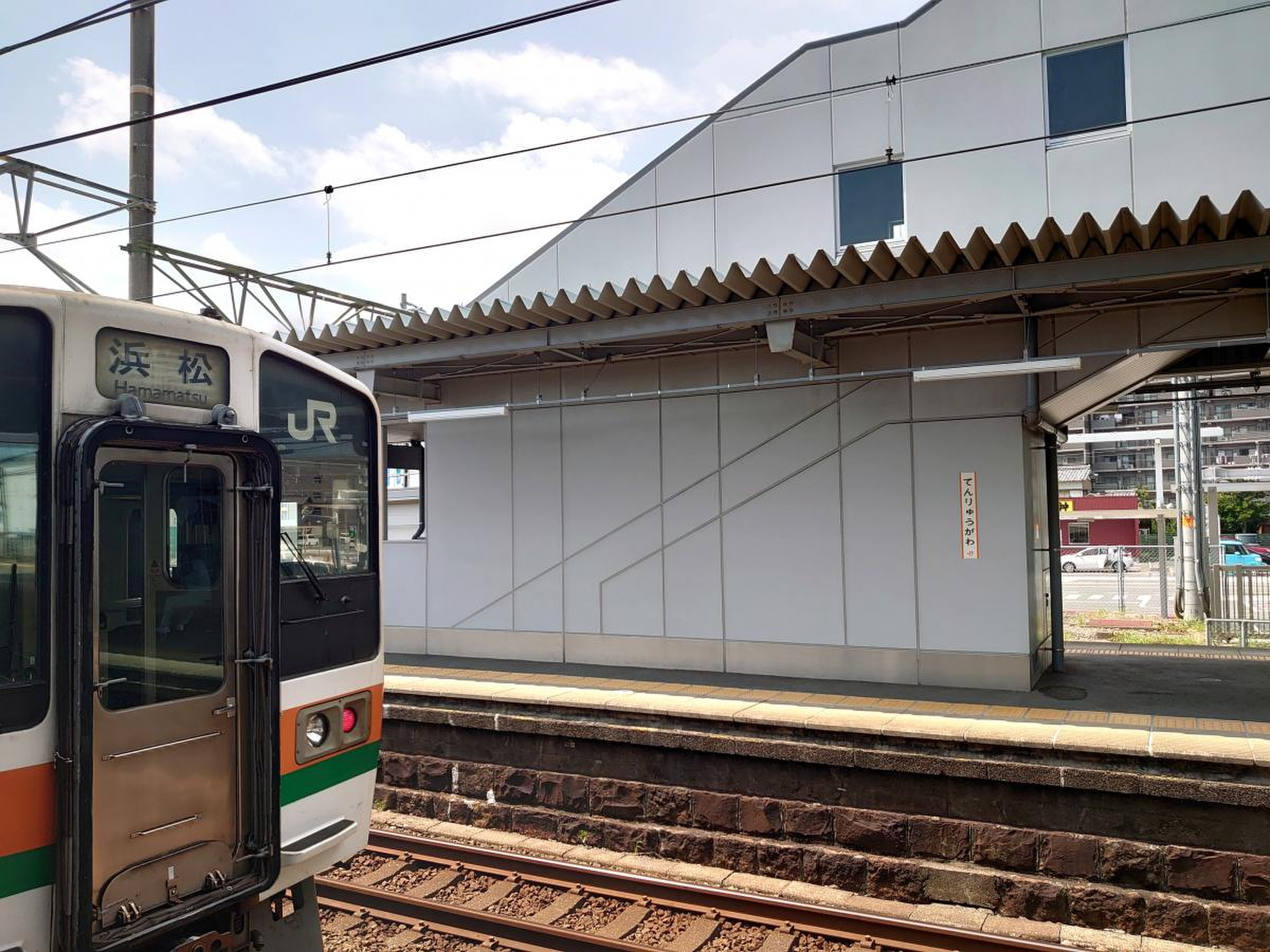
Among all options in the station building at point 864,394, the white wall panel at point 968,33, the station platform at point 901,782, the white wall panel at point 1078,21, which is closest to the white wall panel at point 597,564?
the station building at point 864,394

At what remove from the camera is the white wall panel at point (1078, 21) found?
1327 centimetres

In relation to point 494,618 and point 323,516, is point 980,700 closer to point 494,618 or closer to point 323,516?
point 494,618

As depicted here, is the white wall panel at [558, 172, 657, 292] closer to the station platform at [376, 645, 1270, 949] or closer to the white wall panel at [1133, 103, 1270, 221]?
the white wall panel at [1133, 103, 1270, 221]

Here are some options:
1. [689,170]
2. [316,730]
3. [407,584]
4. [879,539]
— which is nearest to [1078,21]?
[689,170]

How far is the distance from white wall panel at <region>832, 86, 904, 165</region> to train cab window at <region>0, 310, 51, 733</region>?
1392 cm

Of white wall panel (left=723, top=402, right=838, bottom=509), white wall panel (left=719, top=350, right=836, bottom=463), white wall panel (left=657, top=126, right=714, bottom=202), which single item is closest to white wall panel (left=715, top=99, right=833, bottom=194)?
white wall panel (left=657, top=126, right=714, bottom=202)

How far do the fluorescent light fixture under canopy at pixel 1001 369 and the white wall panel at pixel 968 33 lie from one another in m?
8.72

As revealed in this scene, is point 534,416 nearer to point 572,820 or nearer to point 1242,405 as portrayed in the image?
point 572,820

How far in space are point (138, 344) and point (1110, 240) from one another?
634 cm

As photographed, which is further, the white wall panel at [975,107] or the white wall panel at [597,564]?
the white wall panel at [975,107]

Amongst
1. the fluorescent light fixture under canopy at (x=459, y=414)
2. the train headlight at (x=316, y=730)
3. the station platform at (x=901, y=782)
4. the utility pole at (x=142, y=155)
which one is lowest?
the station platform at (x=901, y=782)

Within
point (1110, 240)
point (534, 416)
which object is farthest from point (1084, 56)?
point (534, 416)

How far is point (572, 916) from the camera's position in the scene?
5.93 meters

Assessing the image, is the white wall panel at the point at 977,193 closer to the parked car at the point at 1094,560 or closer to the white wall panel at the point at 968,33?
the white wall panel at the point at 968,33
